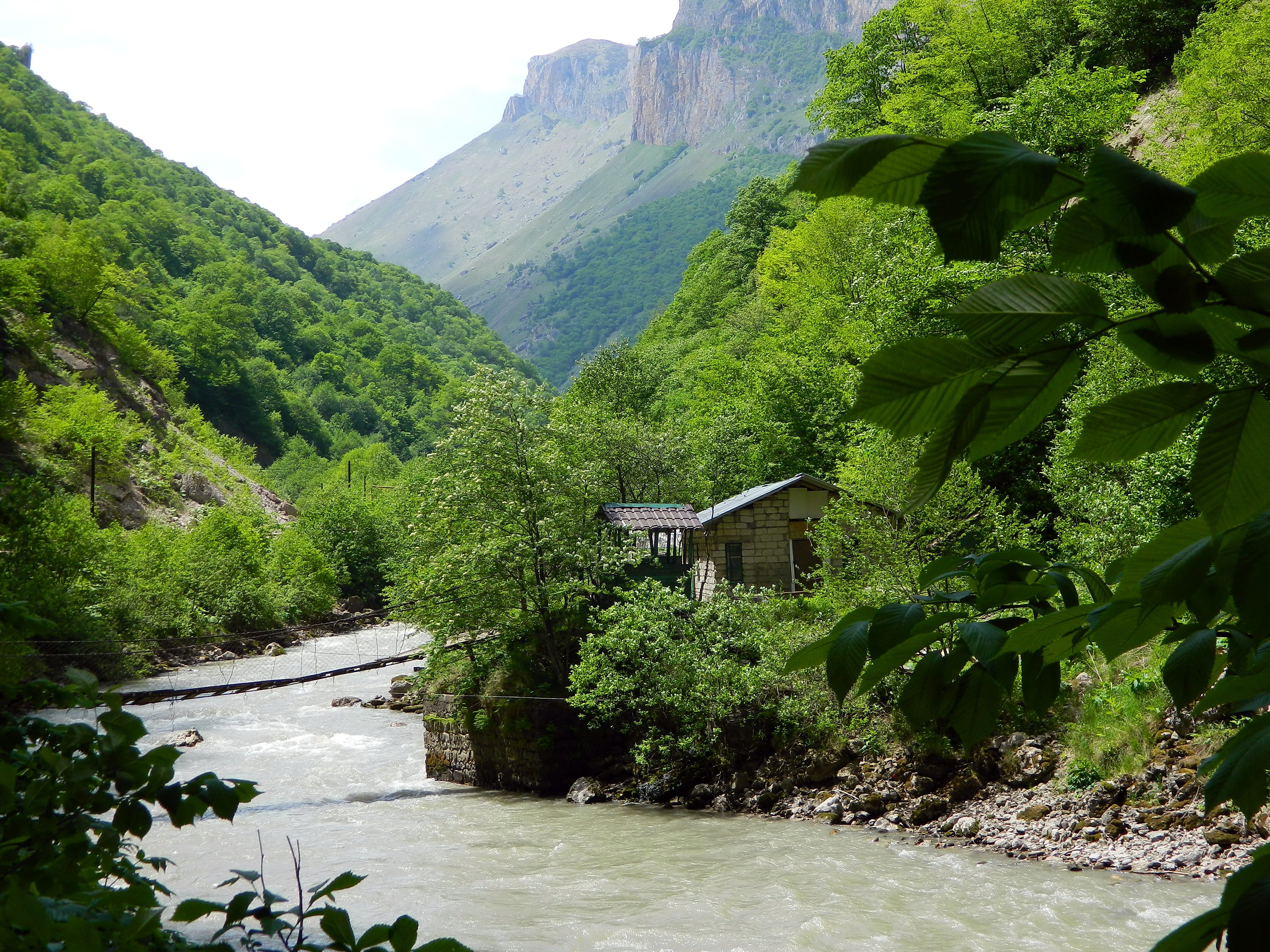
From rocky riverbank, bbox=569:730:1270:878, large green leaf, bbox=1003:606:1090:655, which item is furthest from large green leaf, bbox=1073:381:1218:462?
rocky riverbank, bbox=569:730:1270:878

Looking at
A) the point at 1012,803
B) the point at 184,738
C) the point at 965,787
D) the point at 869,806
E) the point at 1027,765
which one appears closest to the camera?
the point at 1012,803

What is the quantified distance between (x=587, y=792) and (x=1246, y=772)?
1891 centimetres

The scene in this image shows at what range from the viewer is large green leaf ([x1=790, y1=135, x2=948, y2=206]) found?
2.23 ft

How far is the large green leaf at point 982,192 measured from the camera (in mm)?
635

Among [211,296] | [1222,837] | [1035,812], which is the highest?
[211,296]

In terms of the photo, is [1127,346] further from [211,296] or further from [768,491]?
[211,296]

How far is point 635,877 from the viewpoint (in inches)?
540

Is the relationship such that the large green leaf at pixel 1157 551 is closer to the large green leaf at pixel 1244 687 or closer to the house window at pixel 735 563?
the large green leaf at pixel 1244 687

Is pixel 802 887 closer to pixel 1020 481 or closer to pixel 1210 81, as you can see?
pixel 1020 481

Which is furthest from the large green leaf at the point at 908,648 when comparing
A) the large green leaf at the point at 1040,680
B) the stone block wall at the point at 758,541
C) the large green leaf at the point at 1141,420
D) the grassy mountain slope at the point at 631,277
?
the grassy mountain slope at the point at 631,277

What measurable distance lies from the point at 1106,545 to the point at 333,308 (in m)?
118

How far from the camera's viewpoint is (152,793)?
6.38ft

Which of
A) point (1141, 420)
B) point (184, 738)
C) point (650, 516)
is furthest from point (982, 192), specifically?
point (184, 738)

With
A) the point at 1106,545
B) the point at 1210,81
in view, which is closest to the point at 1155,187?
the point at 1106,545
